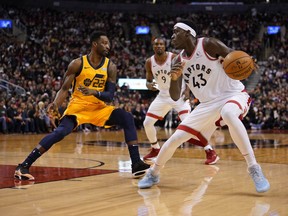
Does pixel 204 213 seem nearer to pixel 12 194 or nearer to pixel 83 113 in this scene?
pixel 12 194

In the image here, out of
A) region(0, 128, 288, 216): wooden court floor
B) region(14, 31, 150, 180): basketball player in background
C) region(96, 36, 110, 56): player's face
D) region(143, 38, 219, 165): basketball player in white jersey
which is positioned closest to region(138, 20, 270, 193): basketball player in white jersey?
region(0, 128, 288, 216): wooden court floor

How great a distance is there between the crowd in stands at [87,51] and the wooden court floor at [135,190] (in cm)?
925

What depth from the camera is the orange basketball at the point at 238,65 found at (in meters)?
5.84

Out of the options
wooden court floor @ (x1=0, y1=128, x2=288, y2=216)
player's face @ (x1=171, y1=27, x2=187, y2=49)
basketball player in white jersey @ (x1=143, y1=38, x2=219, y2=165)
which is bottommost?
wooden court floor @ (x1=0, y1=128, x2=288, y2=216)

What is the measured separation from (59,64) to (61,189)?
21718 millimetres

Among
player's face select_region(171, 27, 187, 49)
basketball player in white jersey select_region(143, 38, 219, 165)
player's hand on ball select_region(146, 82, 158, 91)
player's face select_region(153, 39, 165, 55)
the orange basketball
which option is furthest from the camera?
basketball player in white jersey select_region(143, 38, 219, 165)

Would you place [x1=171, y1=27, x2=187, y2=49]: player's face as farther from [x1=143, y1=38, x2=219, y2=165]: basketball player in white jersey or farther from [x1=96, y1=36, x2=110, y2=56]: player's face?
[x1=143, y1=38, x2=219, y2=165]: basketball player in white jersey

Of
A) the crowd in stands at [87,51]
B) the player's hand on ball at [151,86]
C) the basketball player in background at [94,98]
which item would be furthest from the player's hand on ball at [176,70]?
the crowd in stands at [87,51]

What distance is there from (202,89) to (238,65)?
610 mm

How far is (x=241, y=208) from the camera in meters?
4.93

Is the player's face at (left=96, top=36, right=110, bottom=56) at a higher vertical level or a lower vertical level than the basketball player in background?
higher

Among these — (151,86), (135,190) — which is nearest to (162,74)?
(151,86)

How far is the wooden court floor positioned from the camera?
4840 millimetres

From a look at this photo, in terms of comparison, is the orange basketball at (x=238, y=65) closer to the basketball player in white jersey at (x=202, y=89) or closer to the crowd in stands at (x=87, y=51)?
the basketball player in white jersey at (x=202, y=89)
